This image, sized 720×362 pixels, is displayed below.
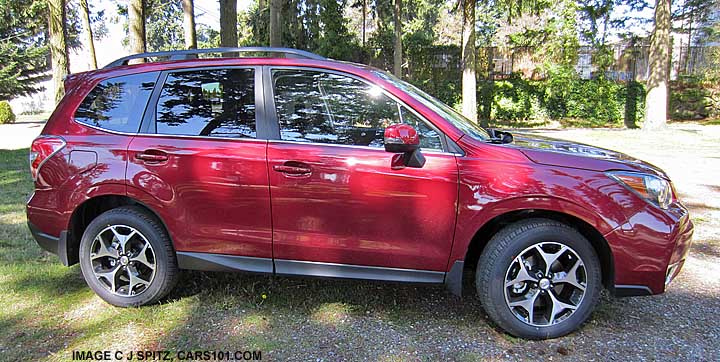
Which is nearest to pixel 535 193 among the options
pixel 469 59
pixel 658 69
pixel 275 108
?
pixel 275 108

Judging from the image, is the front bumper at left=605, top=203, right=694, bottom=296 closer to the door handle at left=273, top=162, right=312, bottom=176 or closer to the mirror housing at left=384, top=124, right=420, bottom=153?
the mirror housing at left=384, top=124, right=420, bottom=153

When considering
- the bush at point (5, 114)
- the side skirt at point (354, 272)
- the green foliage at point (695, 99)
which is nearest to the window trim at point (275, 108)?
the side skirt at point (354, 272)

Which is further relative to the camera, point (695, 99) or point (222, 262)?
point (695, 99)

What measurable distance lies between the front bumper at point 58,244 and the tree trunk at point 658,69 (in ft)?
58.6

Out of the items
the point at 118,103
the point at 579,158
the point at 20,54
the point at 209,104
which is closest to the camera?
the point at 579,158

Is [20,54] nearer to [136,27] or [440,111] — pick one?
[136,27]

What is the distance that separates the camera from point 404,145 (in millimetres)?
2693

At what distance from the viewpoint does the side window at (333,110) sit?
3.01 metres

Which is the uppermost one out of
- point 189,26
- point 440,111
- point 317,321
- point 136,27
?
point 189,26

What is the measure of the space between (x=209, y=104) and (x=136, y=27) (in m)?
7.30

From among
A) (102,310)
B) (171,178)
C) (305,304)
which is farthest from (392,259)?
(102,310)

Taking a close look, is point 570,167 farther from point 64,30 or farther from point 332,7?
point 332,7

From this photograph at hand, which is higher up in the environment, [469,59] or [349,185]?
[469,59]

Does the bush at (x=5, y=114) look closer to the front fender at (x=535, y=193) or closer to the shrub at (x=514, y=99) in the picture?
the shrub at (x=514, y=99)
